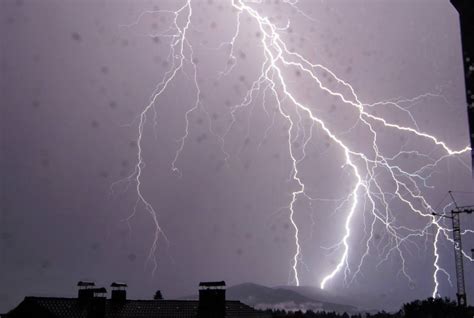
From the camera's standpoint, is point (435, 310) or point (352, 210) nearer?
point (352, 210)

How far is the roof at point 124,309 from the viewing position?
2305 cm

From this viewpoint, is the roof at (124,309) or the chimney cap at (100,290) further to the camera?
the chimney cap at (100,290)

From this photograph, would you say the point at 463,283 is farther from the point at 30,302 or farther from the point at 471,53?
the point at 471,53

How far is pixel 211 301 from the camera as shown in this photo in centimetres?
2505

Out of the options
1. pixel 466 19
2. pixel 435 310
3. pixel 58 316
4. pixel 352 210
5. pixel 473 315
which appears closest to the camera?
pixel 466 19

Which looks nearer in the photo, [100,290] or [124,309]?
[100,290]

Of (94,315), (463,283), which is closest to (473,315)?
(463,283)

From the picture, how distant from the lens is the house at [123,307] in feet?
76.1

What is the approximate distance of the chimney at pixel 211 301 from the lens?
24.8 m

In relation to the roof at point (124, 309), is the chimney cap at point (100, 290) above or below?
above

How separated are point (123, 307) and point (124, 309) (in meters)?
0.18

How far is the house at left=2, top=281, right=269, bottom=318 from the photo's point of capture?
23.2m

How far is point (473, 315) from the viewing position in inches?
1475

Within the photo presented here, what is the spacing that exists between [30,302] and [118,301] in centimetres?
396
